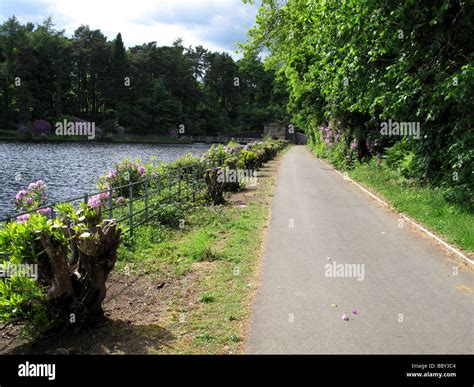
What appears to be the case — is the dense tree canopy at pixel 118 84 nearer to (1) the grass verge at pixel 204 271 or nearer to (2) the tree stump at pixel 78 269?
(1) the grass verge at pixel 204 271

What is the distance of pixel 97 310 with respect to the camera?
19.0ft

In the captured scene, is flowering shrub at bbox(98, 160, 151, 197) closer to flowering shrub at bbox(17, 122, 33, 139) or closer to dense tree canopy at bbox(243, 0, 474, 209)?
dense tree canopy at bbox(243, 0, 474, 209)

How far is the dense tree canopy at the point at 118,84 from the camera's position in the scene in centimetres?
8919

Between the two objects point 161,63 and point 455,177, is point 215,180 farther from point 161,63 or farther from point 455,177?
point 161,63

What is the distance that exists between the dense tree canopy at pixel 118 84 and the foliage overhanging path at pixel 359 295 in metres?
85.9

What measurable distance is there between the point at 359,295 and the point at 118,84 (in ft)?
321

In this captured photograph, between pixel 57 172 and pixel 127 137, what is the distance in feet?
202

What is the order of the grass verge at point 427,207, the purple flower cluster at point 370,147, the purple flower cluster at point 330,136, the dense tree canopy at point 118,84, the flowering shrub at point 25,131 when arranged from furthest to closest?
the dense tree canopy at point 118,84, the flowering shrub at point 25,131, the purple flower cluster at point 330,136, the purple flower cluster at point 370,147, the grass verge at point 427,207

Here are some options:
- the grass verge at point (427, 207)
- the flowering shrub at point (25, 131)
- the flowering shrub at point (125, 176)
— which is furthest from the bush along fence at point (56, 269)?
the flowering shrub at point (25, 131)

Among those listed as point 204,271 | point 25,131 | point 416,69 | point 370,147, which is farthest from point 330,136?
point 25,131

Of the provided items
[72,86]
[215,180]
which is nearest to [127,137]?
[72,86]

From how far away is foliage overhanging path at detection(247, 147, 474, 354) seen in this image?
528cm

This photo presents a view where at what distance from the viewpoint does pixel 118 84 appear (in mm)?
97562

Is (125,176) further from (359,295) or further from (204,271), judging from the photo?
(359,295)
